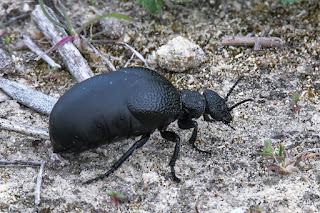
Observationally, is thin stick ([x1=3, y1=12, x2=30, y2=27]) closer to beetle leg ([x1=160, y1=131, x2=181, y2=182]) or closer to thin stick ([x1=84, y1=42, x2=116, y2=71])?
thin stick ([x1=84, y1=42, x2=116, y2=71])

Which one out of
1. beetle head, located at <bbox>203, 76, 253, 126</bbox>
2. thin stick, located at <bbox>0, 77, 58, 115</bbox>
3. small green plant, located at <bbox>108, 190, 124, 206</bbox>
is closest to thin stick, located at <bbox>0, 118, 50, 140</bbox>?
thin stick, located at <bbox>0, 77, 58, 115</bbox>

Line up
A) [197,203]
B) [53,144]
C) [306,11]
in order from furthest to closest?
1. [306,11]
2. [53,144]
3. [197,203]

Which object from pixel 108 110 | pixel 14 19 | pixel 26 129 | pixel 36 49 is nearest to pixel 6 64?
pixel 36 49

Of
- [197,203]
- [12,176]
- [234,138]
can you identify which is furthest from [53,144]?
[234,138]

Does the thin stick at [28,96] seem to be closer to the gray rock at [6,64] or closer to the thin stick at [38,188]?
the gray rock at [6,64]

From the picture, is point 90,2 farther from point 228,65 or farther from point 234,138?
point 234,138

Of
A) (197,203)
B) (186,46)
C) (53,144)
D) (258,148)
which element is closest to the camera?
(197,203)
